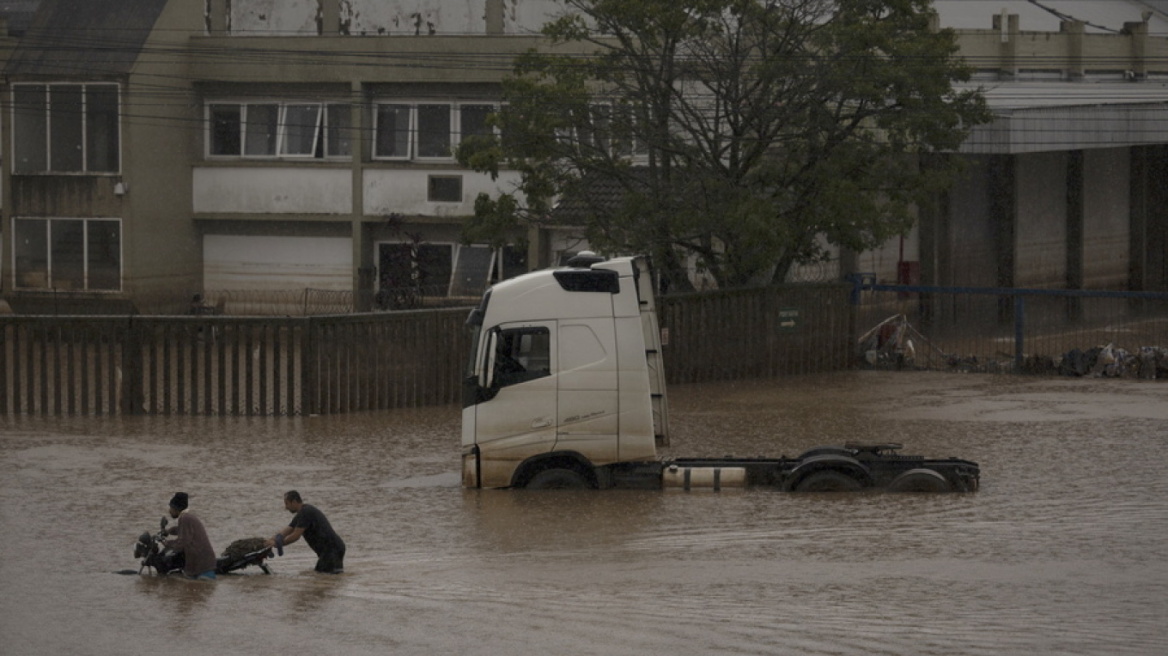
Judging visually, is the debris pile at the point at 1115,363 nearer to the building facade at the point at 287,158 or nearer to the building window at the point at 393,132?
the building facade at the point at 287,158

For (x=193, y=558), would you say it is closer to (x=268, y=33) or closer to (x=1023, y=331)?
(x=1023, y=331)

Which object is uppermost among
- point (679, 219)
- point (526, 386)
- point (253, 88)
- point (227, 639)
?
point (253, 88)

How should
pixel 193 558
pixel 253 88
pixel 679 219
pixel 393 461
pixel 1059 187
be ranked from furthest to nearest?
pixel 1059 187 → pixel 253 88 → pixel 679 219 → pixel 393 461 → pixel 193 558

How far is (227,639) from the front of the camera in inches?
486

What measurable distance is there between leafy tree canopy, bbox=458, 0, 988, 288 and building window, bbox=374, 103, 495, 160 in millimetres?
10769

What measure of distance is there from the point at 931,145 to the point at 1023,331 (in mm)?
3927

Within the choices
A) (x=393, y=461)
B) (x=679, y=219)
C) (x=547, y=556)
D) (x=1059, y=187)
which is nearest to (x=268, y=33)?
(x=679, y=219)

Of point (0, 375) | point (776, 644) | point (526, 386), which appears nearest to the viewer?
point (776, 644)

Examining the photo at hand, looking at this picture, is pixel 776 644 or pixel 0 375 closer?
pixel 776 644

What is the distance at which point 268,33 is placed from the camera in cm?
4484

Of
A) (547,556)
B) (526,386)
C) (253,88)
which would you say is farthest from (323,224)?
(547,556)

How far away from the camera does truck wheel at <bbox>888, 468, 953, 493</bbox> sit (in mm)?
18484

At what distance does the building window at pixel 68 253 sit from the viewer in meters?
42.0

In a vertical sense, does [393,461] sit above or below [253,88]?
below
